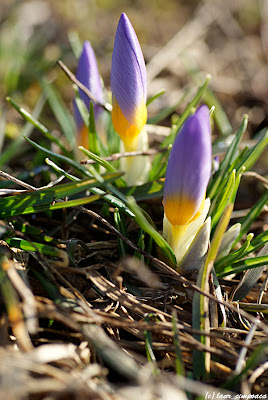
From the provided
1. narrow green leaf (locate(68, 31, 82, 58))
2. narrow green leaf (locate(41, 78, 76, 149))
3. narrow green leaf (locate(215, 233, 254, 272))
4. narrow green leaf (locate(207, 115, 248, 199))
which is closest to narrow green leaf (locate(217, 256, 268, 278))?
narrow green leaf (locate(215, 233, 254, 272))

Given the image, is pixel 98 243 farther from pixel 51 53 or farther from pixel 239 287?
pixel 51 53

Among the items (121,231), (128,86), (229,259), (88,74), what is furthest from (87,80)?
A: (229,259)

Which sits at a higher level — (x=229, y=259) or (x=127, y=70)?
(x=127, y=70)

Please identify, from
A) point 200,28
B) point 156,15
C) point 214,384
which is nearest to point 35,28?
point 156,15

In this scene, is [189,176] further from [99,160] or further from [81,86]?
[81,86]

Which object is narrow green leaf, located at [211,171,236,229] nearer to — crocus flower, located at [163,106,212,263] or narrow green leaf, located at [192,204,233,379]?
crocus flower, located at [163,106,212,263]

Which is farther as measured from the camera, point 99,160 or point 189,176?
point 99,160

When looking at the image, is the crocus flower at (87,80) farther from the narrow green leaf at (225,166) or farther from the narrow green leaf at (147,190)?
the narrow green leaf at (225,166)
